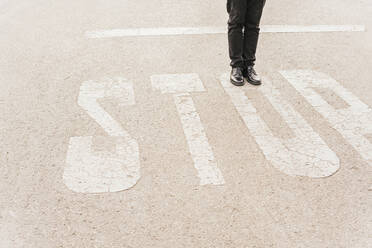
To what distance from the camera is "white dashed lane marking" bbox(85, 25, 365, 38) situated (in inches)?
276

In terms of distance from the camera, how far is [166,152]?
13.1 feet

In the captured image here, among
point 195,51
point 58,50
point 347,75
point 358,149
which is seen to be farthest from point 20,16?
point 358,149

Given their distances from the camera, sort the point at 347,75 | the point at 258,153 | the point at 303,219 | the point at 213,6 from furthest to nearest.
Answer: the point at 213,6, the point at 347,75, the point at 258,153, the point at 303,219

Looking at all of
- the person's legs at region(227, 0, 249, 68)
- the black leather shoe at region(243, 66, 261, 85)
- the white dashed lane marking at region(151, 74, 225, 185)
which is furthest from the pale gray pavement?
the person's legs at region(227, 0, 249, 68)

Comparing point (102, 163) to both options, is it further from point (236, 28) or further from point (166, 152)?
point (236, 28)

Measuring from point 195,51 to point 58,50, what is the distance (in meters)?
1.95

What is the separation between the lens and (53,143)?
411cm

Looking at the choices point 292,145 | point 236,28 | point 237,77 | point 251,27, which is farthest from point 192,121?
point 251,27

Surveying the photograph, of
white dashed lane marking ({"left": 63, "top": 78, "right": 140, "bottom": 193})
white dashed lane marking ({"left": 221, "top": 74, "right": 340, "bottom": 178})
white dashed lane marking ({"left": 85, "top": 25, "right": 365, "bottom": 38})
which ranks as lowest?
white dashed lane marking ({"left": 85, "top": 25, "right": 365, "bottom": 38})

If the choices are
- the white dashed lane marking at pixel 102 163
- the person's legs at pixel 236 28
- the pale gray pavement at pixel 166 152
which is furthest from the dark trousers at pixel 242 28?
the white dashed lane marking at pixel 102 163

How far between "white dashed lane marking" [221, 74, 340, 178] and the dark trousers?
0.64 m

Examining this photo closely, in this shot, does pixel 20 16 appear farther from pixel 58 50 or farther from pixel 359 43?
pixel 359 43

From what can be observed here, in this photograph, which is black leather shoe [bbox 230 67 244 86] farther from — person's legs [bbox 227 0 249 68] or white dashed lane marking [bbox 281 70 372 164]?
white dashed lane marking [bbox 281 70 372 164]

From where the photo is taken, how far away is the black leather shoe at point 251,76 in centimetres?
534
